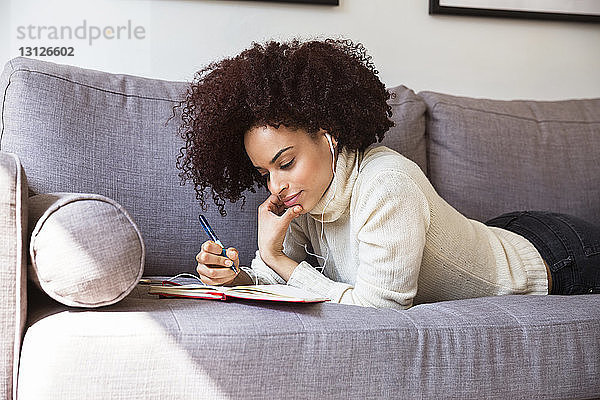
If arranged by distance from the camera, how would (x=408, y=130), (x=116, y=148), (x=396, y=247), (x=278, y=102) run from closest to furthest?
(x=396, y=247)
(x=278, y=102)
(x=116, y=148)
(x=408, y=130)

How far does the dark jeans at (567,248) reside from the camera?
176 cm

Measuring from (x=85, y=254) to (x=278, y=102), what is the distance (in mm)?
599

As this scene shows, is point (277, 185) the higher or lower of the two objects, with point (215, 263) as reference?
higher

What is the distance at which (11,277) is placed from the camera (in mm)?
1150

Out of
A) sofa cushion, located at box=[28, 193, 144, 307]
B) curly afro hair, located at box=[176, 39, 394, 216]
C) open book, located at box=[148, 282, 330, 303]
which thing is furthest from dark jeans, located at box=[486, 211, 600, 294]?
sofa cushion, located at box=[28, 193, 144, 307]

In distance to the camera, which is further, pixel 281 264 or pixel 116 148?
pixel 116 148

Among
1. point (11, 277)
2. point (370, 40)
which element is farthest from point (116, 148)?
point (370, 40)

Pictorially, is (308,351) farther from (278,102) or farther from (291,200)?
(278,102)

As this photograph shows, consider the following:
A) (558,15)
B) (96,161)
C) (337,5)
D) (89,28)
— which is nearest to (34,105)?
(96,161)

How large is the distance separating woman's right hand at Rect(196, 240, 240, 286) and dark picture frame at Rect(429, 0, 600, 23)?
1.35 metres

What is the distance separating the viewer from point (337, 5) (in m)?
2.38

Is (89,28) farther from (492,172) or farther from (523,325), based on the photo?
(523,325)

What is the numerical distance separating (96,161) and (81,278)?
0.70m

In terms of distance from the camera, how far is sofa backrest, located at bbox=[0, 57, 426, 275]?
1743 millimetres
